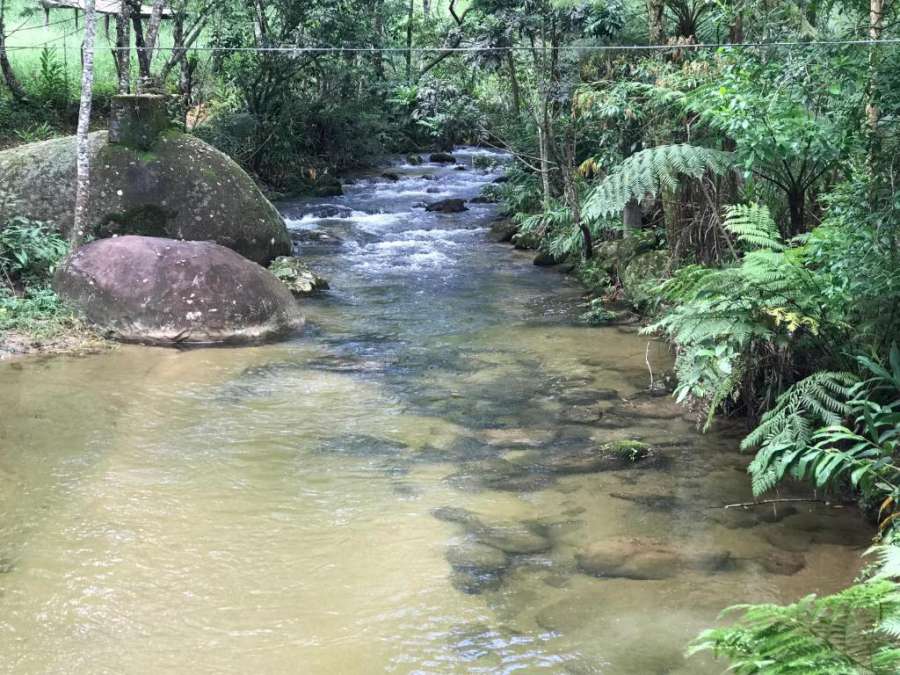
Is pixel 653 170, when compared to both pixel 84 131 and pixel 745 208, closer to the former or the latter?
pixel 745 208

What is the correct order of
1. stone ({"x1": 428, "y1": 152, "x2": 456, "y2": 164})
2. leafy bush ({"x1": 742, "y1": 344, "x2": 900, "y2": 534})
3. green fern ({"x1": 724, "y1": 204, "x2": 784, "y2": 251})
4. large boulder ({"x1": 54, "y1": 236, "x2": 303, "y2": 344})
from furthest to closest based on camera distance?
stone ({"x1": 428, "y1": 152, "x2": 456, "y2": 164}) < large boulder ({"x1": 54, "y1": 236, "x2": 303, "y2": 344}) < green fern ({"x1": 724, "y1": 204, "x2": 784, "y2": 251}) < leafy bush ({"x1": 742, "y1": 344, "x2": 900, "y2": 534})

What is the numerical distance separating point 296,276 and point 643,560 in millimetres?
6796

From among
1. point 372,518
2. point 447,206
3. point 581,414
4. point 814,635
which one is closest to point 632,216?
point 581,414

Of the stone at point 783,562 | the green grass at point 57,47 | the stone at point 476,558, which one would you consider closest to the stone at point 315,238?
the green grass at point 57,47

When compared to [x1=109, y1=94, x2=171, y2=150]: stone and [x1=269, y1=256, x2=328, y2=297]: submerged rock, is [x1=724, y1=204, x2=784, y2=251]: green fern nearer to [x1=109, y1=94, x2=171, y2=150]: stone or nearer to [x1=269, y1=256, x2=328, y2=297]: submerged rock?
[x1=269, y1=256, x2=328, y2=297]: submerged rock

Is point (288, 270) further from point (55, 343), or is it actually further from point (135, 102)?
point (55, 343)

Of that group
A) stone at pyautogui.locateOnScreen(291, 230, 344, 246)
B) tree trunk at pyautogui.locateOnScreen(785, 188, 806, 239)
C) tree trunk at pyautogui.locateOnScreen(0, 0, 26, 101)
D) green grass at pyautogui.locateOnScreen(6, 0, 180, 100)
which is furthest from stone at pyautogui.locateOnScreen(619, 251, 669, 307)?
tree trunk at pyautogui.locateOnScreen(0, 0, 26, 101)

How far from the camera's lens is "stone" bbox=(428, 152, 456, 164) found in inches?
862

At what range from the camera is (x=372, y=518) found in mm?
4762

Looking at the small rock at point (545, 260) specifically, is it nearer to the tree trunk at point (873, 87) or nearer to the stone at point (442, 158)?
the tree trunk at point (873, 87)

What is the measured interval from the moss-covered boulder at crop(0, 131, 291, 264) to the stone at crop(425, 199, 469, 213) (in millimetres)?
6055

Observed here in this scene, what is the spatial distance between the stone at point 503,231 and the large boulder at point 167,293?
602cm

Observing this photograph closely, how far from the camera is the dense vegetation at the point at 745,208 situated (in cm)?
435

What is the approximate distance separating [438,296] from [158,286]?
3.39 m
